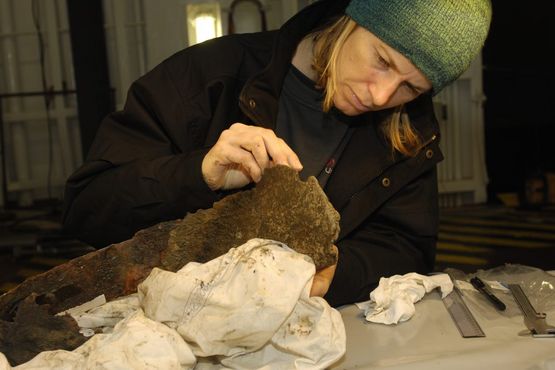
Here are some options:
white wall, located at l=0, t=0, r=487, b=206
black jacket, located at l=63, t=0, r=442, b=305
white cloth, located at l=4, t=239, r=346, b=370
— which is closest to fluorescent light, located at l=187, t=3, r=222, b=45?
white wall, located at l=0, t=0, r=487, b=206

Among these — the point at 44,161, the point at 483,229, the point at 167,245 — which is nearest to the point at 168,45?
the point at 44,161

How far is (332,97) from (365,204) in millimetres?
195

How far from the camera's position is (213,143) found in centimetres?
111

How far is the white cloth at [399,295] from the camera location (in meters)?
0.97

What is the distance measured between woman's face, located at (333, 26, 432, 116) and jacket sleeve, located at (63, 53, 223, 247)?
244mm

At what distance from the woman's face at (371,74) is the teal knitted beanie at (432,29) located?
15 millimetres

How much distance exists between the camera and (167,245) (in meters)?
0.94

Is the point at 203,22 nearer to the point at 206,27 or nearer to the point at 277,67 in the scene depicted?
the point at 206,27

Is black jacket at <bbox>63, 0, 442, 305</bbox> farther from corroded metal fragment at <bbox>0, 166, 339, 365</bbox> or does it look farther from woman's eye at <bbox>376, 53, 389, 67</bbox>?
woman's eye at <bbox>376, 53, 389, 67</bbox>

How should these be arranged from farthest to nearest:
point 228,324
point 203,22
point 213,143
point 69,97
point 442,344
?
1. point 69,97
2. point 203,22
3. point 213,143
4. point 442,344
5. point 228,324

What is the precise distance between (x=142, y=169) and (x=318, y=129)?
1.14ft

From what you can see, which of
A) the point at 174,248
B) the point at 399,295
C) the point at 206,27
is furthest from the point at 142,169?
the point at 206,27

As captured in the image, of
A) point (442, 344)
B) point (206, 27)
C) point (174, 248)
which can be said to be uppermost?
point (206, 27)

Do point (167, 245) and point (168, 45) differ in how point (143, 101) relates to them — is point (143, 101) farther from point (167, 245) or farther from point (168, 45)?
point (168, 45)
